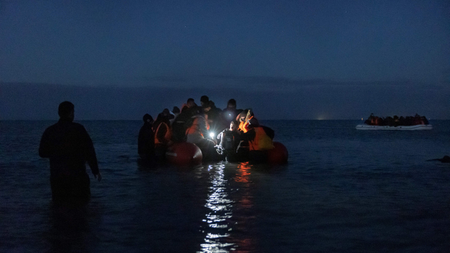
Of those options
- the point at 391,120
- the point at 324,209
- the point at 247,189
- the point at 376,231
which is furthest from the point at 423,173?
the point at 391,120

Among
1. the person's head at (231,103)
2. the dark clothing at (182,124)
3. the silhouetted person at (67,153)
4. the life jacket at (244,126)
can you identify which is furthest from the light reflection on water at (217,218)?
the person's head at (231,103)

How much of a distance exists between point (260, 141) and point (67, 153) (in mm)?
11113

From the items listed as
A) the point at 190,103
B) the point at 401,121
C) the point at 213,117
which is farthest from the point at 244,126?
the point at 401,121

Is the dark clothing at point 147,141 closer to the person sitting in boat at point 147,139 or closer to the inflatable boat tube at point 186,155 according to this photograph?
the person sitting in boat at point 147,139

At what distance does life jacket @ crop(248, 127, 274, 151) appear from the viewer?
57.7 ft

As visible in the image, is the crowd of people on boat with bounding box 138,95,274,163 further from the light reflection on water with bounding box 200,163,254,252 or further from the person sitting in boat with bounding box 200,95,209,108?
the light reflection on water with bounding box 200,163,254,252

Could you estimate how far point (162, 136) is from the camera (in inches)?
762

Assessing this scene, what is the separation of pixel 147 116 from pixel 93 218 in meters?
12.1

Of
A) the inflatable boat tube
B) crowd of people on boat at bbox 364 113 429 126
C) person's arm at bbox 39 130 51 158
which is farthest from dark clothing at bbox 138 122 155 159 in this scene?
crowd of people on boat at bbox 364 113 429 126

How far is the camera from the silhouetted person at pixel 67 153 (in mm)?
7168

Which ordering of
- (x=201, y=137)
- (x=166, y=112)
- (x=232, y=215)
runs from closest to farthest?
(x=232, y=215), (x=201, y=137), (x=166, y=112)

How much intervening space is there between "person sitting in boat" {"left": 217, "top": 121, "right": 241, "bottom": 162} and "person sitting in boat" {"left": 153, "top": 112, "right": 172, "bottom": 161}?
114 inches

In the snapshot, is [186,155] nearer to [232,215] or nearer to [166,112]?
[166,112]

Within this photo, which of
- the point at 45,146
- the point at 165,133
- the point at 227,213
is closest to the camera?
the point at 45,146
